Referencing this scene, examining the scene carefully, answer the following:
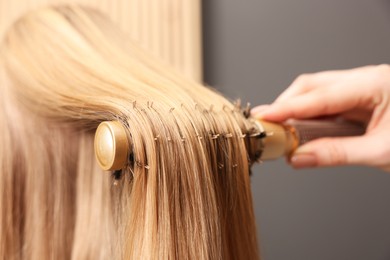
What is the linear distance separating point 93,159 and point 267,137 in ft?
0.63

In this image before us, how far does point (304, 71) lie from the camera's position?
77 cm

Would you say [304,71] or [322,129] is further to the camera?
[304,71]

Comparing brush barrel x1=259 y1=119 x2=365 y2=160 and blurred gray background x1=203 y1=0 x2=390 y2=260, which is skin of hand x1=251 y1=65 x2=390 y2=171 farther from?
blurred gray background x1=203 y1=0 x2=390 y2=260

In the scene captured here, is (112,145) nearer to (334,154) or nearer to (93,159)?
(93,159)

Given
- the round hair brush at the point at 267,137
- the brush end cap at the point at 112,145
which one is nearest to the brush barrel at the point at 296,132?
the round hair brush at the point at 267,137

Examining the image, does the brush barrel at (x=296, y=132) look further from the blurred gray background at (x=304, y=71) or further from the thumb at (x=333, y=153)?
the blurred gray background at (x=304, y=71)

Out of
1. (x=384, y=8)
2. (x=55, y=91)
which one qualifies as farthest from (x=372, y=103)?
(x=55, y=91)

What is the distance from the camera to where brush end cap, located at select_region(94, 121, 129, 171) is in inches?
10.3

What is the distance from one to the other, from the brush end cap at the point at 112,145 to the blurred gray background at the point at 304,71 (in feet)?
1.88

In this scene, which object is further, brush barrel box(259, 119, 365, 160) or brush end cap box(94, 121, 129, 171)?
brush barrel box(259, 119, 365, 160)

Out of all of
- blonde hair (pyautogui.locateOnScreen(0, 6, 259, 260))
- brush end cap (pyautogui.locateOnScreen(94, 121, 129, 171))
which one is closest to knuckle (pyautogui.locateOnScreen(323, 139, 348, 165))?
blonde hair (pyautogui.locateOnScreen(0, 6, 259, 260))

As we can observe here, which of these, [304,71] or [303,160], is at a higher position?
[304,71]

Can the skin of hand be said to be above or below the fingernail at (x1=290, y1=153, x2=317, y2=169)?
above

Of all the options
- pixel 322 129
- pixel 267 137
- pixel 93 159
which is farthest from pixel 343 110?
pixel 93 159
